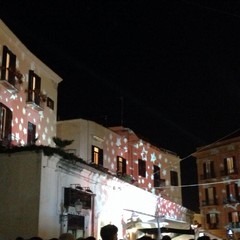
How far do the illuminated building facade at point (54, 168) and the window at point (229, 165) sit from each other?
15082 millimetres

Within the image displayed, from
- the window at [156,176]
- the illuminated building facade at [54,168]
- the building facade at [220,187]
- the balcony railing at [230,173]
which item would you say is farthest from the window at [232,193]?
the window at [156,176]

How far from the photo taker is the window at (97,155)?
938 inches

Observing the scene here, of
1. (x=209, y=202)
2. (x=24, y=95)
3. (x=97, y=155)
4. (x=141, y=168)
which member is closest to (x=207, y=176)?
(x=209, y=202)

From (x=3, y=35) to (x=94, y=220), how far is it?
8.57m

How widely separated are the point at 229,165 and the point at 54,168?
32172 millimetres

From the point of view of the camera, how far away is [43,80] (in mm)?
21734

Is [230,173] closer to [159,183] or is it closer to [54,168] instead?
[159,183]

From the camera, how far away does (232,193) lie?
143 ft

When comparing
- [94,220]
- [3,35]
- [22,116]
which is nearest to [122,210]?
[94,220]

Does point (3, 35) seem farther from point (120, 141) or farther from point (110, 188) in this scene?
point (120, 141)

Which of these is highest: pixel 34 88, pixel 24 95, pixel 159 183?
pixel 34 88

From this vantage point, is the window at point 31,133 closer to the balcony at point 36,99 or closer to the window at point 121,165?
the balcony at point 36,99

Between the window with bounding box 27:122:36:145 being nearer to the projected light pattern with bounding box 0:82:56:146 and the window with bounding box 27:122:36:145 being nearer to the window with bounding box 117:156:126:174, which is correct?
the projected light pattern with bounding box 0:82:56:146

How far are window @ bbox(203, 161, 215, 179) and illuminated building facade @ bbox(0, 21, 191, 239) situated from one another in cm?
1631
